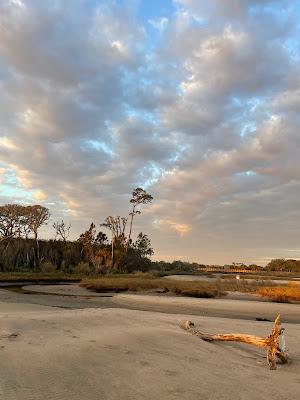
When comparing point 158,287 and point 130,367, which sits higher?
point 158,287

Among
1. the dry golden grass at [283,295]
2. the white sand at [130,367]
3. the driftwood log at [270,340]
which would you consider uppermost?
the dry golden grass at [283,295]

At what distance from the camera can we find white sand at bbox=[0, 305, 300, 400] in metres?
6.72

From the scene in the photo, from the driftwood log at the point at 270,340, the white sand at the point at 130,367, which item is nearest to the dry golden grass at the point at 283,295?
the white sand at the point at 130,367

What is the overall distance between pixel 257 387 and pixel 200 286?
32.6 m

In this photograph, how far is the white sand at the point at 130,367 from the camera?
6723 millimetres

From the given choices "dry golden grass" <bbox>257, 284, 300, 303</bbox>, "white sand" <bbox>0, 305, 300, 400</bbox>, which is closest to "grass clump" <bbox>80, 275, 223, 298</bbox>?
"dry golden grass" <bbox>257, 284, 300, 303</bbox>

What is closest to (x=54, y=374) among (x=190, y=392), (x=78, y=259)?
(x=190, y=392)

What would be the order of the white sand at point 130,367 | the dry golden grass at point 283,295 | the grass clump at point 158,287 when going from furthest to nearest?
the grass clump at point 158,287
the dry golden grass at point 283,295
the white sand at point 130,367

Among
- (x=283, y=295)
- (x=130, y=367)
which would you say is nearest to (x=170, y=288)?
(x=283, y=295)

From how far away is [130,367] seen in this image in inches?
317

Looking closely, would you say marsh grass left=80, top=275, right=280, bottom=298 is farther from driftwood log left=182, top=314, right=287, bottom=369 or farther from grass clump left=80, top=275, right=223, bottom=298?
driftwood log left=182, top=314, right=287, bottom=369

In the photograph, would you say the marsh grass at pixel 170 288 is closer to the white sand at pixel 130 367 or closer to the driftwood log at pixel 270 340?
the driftwood log at pixel 270 340

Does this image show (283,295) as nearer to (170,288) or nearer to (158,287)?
(170,288)

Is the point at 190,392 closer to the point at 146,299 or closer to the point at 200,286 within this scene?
the point at 146,299
